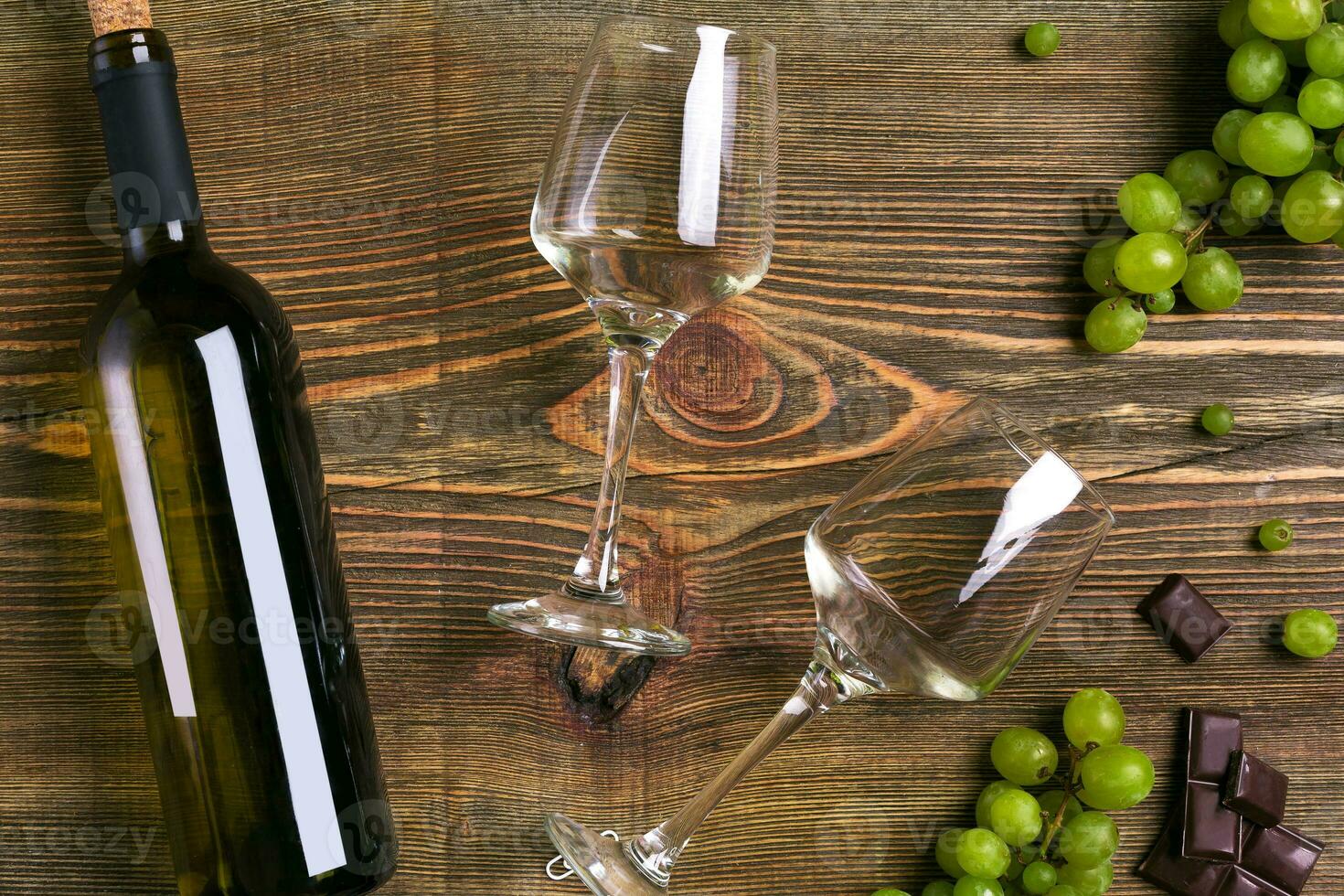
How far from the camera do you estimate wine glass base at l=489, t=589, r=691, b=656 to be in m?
0.89

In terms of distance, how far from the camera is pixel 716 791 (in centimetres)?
97

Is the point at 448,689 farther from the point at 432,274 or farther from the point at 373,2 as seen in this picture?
the point at 373,2

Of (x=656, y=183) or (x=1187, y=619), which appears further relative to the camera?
(x=1187, y=619)

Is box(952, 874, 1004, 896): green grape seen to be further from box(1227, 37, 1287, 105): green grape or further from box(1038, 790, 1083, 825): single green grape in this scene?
box(1227, 37, 1287, 105): green grape

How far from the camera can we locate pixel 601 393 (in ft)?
3.47

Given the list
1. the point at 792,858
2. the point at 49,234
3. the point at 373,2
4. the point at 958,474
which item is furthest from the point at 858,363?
the point at 49,234

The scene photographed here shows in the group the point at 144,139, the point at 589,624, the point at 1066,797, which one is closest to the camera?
the point at 144,139

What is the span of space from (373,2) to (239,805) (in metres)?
0.81

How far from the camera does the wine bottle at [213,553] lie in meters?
0.80

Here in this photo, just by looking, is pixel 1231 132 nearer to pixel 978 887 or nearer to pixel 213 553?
pixel 978 887

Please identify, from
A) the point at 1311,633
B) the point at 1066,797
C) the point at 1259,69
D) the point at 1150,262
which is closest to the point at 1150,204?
the point at 1150,262

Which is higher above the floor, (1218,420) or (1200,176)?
(1200,176)

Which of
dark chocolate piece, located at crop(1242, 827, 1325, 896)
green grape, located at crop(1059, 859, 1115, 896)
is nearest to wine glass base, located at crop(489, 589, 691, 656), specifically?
green grape, located at crop(1059, 859, 1115, 896)

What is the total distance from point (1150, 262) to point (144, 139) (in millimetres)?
925
